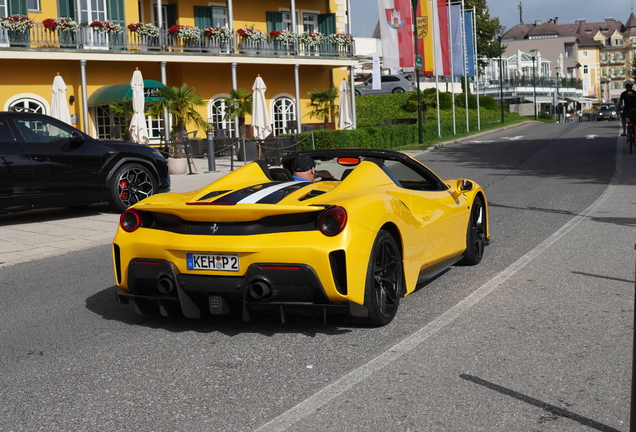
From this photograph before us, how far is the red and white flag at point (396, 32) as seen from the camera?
3164cm

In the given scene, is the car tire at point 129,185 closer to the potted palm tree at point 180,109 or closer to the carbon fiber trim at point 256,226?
the carbon fiber trim at point 256,226

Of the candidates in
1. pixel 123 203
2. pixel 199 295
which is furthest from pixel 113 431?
pixel 123 203

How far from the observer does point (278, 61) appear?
36344 millimetres

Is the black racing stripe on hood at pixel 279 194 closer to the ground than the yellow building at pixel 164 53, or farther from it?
closer to the ground

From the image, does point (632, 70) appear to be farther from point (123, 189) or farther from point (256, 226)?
point (256, 226)

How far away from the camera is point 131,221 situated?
19.0 ft

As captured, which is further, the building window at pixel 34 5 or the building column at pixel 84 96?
the building window at pixel 34 5

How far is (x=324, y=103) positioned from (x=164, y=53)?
28.8ft

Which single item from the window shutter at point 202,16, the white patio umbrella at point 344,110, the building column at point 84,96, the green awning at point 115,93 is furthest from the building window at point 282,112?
the building column at point 84,96

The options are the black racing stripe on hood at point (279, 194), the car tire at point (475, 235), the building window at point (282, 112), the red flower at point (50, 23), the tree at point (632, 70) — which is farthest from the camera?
the tree at point (632, 70)

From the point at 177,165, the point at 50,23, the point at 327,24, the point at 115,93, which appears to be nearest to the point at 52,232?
the point at 177,165

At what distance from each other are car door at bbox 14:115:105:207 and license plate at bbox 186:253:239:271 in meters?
7.82

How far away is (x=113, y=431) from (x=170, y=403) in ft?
1.43

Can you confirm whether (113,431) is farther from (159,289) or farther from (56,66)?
(56,66)
